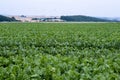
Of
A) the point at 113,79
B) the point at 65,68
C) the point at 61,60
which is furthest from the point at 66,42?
the point at 113,79

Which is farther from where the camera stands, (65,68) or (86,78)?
(65,68)

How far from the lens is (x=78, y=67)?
573 centimetres

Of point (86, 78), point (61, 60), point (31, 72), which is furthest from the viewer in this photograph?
point (61, 60)

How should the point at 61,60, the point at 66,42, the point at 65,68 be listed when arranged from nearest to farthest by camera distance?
1. the point at 65,68
2. the point at 61,60
3. the point at 66,42

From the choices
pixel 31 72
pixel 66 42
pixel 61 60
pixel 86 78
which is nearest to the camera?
pixel 86 78

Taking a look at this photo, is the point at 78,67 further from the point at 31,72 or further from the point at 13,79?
the point at 13,79

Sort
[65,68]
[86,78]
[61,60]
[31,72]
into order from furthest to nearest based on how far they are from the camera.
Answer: [61,60]
[65,68]
[31,72]
[86,78]

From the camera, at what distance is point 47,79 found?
511 cm

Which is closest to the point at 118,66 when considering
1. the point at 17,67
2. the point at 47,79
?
the point at 47,79

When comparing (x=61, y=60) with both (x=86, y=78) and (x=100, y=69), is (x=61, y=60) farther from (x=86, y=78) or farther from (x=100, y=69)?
(x=86, y=78)

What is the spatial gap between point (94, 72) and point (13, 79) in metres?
1.32

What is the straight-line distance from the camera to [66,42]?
36.9 feet

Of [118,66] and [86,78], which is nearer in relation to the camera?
[86,78]

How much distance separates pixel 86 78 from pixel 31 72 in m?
0.96
